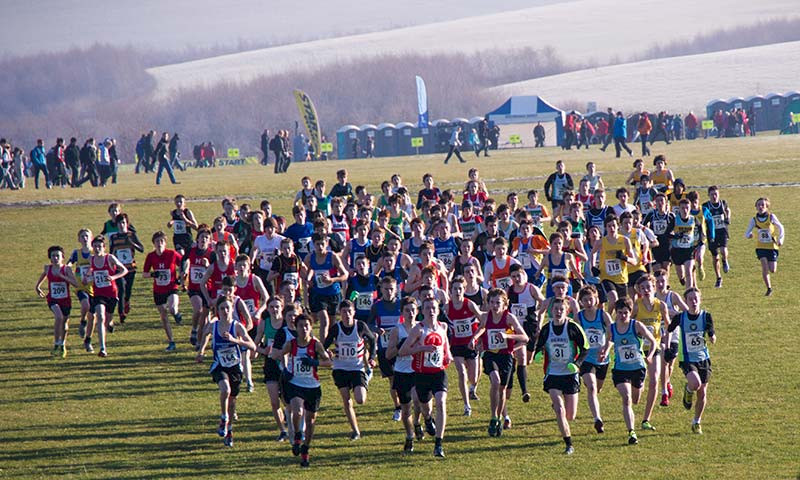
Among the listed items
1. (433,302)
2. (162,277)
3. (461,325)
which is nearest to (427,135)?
(162,277)

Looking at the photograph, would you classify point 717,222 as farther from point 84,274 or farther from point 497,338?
point 84,274

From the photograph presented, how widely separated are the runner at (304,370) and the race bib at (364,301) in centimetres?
303

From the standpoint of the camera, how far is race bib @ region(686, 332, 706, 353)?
41.1ft

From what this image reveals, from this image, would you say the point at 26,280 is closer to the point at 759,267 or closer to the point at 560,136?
the point at 759,267

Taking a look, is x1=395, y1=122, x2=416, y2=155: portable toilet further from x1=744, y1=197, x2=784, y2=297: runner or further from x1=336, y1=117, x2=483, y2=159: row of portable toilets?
x1=744, y1=197, x2=784, y2=297: runner

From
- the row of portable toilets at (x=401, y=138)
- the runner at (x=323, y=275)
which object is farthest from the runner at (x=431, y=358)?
the row of portable toilets at (x=401, y=138)

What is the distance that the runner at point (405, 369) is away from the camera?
39.5 feet

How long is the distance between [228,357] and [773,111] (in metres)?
73.2

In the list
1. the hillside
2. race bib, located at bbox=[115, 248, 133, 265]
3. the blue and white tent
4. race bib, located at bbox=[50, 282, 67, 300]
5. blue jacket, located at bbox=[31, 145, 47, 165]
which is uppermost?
the hillside

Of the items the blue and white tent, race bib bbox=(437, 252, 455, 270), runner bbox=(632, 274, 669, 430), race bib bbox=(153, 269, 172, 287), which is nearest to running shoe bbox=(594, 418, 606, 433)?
runner bbox=(632, 274, 669, 430)

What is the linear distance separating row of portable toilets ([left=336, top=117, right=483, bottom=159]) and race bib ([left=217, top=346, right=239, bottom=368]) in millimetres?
63341

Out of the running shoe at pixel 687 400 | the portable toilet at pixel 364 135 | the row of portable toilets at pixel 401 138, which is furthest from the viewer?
the portable toilet at pixel 364 135

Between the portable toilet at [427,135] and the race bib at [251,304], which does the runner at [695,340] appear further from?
the portable toilet at [427,135]

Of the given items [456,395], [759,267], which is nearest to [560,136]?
[759,267]
